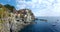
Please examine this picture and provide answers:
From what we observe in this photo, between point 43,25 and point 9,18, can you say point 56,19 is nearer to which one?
point 43,25

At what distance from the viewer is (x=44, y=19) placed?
16.3ft

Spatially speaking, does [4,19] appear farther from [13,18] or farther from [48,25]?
[48,25]

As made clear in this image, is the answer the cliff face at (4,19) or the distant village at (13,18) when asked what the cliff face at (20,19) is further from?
the cliff face at (4,19)

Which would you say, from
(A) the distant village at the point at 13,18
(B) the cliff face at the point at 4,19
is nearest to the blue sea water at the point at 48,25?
(A) the distant village at the point at 13,18

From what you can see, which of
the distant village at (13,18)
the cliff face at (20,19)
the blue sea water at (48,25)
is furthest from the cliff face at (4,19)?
the blue sea water at (48,25)

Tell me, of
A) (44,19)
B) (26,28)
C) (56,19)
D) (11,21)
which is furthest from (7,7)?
(56,19)

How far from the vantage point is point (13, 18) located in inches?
230

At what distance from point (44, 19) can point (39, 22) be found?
0.97 feet


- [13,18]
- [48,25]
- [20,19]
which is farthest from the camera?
[13,18]

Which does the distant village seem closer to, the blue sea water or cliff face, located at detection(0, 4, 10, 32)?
cliff face, located at detection(0, 4, 10, 32)

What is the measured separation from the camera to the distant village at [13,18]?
5371mm

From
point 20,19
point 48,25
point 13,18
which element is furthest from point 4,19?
point 48,25

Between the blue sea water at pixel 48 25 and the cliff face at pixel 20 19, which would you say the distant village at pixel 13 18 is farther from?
the blue sea water at pixel 48 25

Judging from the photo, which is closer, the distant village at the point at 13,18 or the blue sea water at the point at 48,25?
the blue sea water at the point at 48,25
